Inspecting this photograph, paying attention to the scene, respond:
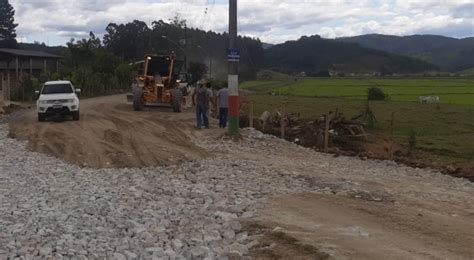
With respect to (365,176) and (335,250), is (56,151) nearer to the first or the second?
(365,176)

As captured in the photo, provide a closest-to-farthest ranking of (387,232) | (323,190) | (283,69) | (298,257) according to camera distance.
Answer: (298,257) → (387,232) → (323,190) → (283,69)

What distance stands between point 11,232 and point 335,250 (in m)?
4.70

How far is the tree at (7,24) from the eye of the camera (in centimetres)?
11134

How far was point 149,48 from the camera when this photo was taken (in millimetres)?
106750

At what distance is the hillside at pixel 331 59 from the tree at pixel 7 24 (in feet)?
245

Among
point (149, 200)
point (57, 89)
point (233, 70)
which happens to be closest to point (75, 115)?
point (57, 89)

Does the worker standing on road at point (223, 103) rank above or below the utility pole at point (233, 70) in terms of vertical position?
A: below

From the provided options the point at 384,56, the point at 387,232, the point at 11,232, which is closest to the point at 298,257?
the point at 387,232

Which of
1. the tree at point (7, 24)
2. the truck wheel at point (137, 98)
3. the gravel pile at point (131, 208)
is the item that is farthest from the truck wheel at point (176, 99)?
the tree at point (7, 24)

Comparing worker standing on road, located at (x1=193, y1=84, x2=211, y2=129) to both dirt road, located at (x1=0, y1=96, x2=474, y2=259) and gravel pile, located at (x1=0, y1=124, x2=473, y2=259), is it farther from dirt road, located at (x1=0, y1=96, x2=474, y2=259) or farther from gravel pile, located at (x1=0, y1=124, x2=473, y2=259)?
gravel pile, located at (x1=0, y1=124, x2=473, y2=259)

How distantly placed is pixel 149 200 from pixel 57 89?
17.8 meters

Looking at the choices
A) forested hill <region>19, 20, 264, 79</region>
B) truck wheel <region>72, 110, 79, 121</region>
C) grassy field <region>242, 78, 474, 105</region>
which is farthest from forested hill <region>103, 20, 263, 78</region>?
truck wheel <region>72, 110, 79, 121</region>

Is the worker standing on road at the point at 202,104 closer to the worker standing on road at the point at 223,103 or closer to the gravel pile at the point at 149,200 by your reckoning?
the worker standing on road at the point at 223,103

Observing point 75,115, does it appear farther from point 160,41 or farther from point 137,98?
point 160,41
